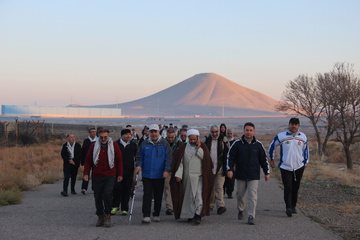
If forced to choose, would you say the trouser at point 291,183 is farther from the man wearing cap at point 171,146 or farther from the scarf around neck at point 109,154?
the scarf around neck at point 109,154

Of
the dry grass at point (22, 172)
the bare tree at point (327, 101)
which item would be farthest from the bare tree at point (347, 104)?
the dry grass at point (22, 172)

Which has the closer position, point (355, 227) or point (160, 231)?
point (160, 231)

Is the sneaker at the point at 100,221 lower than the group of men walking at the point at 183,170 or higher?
lower

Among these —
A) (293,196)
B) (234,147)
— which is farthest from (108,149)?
(293,196)

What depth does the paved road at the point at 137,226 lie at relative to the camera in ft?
27.7

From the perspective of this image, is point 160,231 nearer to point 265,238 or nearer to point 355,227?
point 265,238

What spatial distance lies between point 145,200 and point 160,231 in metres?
1.04

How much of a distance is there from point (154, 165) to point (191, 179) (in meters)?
0.72

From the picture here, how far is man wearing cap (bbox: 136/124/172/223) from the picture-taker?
9.85 meters

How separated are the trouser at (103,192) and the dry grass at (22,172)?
11.6ft

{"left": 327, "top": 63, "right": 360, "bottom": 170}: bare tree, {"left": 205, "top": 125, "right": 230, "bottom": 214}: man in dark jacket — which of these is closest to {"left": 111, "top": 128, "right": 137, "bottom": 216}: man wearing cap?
{"left": 205, "top": 125, "right": 230, "bottom": 214}: man in dark jacket

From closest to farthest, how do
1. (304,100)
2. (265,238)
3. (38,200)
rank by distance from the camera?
(265,238) → (38,200) → (304,100)

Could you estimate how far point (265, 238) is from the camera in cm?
827

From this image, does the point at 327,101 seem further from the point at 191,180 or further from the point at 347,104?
the point at 191,180
